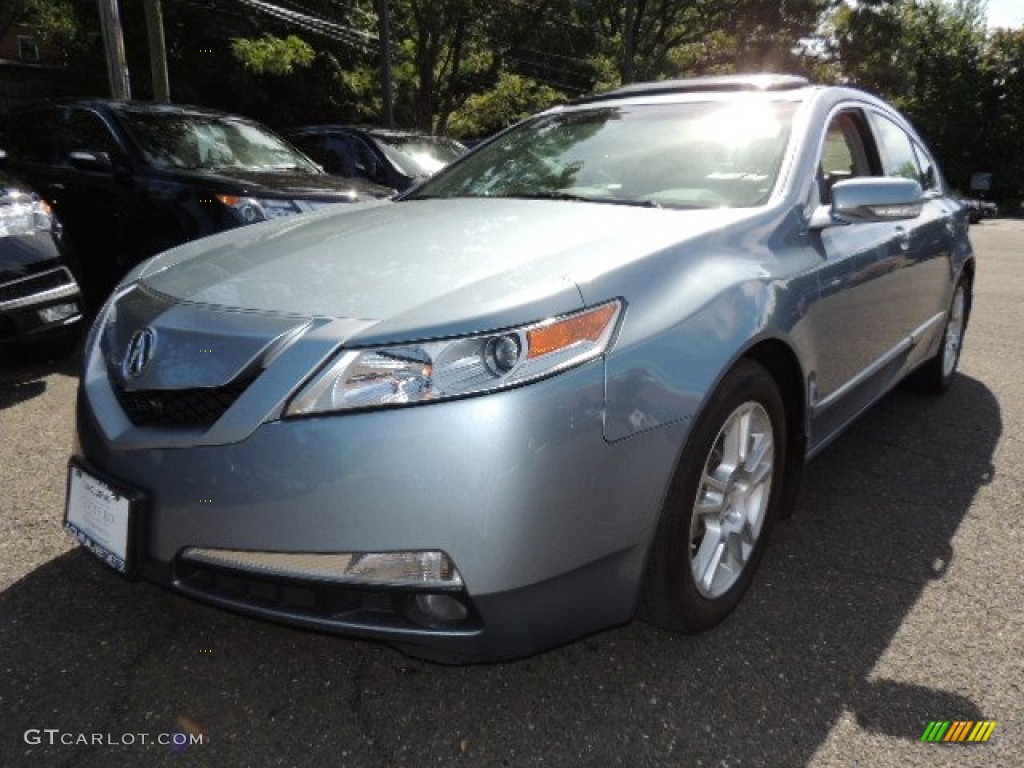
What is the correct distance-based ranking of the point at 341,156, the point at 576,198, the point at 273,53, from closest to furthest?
the point at 576,198
the point at 341,156
the point at 273,53

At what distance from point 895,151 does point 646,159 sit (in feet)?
4.94

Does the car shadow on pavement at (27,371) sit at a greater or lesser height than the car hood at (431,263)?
lesser

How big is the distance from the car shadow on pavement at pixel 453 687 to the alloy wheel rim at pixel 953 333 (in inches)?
85.4

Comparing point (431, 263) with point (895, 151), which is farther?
point (895, 151)

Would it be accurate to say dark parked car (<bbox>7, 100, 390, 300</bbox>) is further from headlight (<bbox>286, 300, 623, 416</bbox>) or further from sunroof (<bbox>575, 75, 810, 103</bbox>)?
headlight (<bbox>286, 300, 623, 416</bbox>)

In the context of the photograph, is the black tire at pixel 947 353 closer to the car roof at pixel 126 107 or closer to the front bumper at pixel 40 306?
the front bumper at pixel 40 306

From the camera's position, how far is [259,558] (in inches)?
65.7

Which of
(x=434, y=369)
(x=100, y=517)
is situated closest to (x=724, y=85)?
(x=434, y=369)

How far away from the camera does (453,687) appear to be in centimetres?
198

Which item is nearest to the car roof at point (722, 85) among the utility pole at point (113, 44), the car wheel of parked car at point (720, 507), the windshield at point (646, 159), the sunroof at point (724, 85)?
the sunroof at point (724, 85)

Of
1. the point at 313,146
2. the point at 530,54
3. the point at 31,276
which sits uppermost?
the point at 530,54

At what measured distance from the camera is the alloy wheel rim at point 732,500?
6.93 feet

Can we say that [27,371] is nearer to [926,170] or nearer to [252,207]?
[252,207]

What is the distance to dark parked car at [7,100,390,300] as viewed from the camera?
16.6 feet
